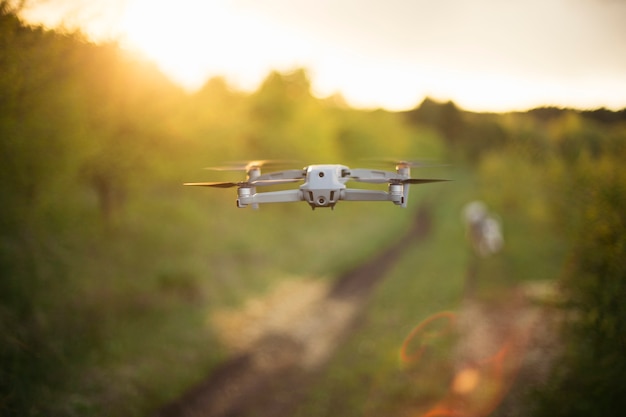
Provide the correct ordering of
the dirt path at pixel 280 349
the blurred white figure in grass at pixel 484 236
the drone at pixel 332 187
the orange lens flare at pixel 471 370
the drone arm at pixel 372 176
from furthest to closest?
the blurred white figure in grass at pixel 484 236 < the dirt path at pixel 280 349 < the orange lens flare at pixel 471 370 < the drone arm at pixel 372 176 < the drone at pixel 332 187

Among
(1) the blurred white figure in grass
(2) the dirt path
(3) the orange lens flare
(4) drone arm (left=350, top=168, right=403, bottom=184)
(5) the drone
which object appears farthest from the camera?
(1) the blurred white figure in grass

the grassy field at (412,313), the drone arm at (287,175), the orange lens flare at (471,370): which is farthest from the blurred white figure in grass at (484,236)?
the drone arm at (287,175)

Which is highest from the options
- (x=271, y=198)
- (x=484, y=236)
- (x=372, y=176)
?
(x=372, y=176)

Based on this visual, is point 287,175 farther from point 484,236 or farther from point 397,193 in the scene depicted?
point 484,236

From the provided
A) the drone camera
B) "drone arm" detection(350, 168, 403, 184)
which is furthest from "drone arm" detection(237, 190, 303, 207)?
the drone camera

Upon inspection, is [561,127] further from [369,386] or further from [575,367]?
[369,386]

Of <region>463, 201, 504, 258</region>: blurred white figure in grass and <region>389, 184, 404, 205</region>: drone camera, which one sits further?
<region>463, 201, 504, 258</region>: blurred white figure in grass

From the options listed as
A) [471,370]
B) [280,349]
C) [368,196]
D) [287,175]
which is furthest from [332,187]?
[280,349]

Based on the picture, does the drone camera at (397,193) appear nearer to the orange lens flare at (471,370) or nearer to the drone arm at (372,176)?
the drone arm at (372,176)

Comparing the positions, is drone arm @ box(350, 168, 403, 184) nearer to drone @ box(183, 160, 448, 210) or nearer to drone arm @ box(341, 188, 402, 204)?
drone @ box(183, 160, 448, 210)

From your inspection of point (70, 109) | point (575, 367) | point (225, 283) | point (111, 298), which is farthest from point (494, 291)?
point (70, 109)
